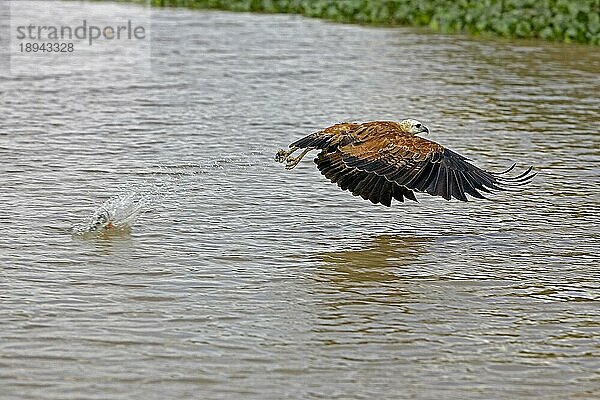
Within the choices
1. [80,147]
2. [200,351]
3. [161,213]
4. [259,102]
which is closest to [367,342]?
[200,351]

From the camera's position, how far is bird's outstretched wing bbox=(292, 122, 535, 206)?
6.68 m

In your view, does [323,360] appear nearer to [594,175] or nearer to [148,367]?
[148,367]

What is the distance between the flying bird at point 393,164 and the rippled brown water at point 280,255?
0.36 m

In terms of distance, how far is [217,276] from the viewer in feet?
20.7

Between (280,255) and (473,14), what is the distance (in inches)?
432

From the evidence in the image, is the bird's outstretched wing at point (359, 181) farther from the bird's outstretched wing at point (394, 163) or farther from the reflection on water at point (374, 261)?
the reflection on water at point (374, 261)

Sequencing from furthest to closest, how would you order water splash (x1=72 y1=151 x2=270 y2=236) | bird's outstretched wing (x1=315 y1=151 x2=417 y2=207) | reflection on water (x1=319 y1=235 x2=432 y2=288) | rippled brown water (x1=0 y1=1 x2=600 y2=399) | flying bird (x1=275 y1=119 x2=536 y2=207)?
water splash (x1=72 y1=151 x2=270 y2=236)
bird's outstretched wing (x1=315 y1=151 x2=417 y2=207)
flying bird (x1=275 y1=119 x2=536 y2=207)
reflection on water (x1=319 y1=235 x2=432 y2=288)
rippled brown water (x1=0 y1=1 x2=600 y2=399)

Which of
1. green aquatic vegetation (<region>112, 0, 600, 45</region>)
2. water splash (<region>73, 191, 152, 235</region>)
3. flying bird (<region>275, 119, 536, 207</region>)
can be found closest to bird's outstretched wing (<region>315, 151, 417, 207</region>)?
flying bird (<region>275, 119, 536, 207</region>)

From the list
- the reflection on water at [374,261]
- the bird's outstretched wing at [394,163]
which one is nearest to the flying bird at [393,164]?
the bird's outstretched wing at [394,163]

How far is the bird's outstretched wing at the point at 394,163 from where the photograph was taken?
21.9ft

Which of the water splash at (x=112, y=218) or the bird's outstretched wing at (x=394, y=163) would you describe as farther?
the water splash at (x=112, y=218)

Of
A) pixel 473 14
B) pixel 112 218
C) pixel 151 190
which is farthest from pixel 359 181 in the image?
pixel 473 14

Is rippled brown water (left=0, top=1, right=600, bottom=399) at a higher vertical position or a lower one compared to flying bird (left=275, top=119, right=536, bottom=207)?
lower

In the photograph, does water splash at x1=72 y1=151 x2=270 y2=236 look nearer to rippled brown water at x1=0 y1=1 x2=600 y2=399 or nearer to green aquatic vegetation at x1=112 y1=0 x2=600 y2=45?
rippled brown water at x1=0 y1=1 x2=600 y2=399
